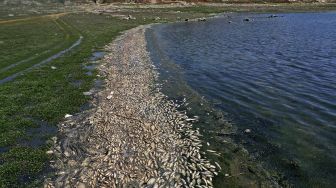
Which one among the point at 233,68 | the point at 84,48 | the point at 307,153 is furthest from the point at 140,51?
the point at 307,153

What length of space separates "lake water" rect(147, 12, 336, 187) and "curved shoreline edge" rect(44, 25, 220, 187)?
3731 mm

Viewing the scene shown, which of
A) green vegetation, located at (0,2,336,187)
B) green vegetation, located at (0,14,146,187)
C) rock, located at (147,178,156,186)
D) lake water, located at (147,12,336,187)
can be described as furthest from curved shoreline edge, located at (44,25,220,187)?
lake water, located at (147,12,336,187)

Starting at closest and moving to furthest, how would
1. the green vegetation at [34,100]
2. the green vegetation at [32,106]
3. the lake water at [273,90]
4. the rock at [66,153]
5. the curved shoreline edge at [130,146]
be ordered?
the curved shoreline edge at [130,146] → the green vegetation at [32,106] → the green vegetation at [34,100] → the lake water at [273,90] → the rock at [66,153]

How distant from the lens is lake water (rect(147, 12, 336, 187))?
2195 cm

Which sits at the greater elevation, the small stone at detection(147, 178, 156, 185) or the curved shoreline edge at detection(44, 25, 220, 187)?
the curved shoreline edge at detection(44, 25, 220, 187)

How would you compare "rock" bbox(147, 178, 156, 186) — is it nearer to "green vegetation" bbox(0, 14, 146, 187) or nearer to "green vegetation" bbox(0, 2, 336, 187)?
"green vegetation" bbox(0, 2, 336, 187)

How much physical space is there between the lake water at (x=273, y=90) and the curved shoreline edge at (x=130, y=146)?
12.2 ft

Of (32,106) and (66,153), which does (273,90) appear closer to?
(66,153)

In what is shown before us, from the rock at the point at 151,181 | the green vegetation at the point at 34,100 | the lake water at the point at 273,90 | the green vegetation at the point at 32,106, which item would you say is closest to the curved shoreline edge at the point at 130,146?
the rock at the point at 151,181

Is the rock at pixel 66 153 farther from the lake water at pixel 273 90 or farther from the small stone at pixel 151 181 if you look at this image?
the lake water at pixel 273 90

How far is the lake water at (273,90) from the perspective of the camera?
21953 mm

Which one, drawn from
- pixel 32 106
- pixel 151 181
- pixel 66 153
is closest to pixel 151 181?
pixel 151 181

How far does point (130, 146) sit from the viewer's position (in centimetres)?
2334

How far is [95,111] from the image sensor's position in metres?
29.8
